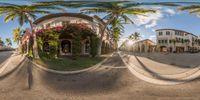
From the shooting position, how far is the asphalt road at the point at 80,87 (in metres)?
1.25

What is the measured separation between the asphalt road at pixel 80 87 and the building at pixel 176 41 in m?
0.23

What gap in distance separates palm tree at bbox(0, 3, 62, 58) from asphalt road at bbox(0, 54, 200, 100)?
176 millimetres

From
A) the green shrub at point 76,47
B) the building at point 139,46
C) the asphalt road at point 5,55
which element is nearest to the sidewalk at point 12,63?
the asphalt road at point 5,55

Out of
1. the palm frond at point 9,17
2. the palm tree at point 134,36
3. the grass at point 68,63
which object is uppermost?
the palm frond at point 9,17

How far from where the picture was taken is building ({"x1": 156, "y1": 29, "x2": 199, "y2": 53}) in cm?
128

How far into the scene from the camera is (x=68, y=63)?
1.19 m

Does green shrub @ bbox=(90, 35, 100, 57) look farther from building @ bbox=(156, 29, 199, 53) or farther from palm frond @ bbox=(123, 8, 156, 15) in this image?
building @ bbox=(156, 29, 199, 53)

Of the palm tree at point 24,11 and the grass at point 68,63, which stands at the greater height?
the palm tree at point 24,11

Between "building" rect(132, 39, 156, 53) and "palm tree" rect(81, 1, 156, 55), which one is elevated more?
"palm tree" rect(81, 1, 156, 55)

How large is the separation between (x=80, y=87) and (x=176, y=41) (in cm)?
53

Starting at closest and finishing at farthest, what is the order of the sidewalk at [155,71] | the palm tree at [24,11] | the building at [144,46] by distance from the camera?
A: the palm tree at [24,11], the building at [144,46], the sidewalk at [155,71]

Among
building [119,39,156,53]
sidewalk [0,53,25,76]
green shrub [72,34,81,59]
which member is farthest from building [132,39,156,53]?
sidewalk [0,53,25,76]

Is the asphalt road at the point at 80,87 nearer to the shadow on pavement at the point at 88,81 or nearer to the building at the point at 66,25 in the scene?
the shadow on pavement at the point at 88,81

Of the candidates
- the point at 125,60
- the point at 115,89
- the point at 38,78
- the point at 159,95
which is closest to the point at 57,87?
the point at 38,78
